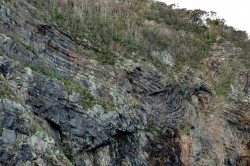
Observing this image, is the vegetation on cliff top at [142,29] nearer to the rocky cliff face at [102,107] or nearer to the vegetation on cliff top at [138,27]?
the vegetation on cliff top at [138,27]

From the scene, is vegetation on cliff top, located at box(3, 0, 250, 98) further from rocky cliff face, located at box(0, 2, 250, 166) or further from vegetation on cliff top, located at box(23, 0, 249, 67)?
rocky cliff face, located at box(0, 2, 250, 166)

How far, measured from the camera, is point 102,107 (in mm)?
15273

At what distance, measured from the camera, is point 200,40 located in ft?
80.3

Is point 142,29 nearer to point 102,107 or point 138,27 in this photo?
point 138,27

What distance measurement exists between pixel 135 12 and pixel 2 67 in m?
14.7

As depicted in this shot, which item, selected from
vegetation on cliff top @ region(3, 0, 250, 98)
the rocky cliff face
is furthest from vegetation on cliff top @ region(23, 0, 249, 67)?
the rocky cliff face

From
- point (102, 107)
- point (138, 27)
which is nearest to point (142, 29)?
point (138, 27)

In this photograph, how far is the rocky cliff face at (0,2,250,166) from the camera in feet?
36.8

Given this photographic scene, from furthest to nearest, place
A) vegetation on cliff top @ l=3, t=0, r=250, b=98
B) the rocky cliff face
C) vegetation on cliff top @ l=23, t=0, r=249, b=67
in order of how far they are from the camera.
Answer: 1. vegetation on cliff top @ l=23, t=0, r=249, b=67
2. vegetation on cliff top @ l=3, t=0, r=250, b=98
3. the rocky cliff face

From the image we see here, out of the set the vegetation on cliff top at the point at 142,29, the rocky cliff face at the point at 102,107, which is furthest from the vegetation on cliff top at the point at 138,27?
the rocky cliff face at the point at 102,107

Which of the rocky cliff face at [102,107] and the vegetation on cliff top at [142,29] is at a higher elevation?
the vegetation on cliff top at [142,29]

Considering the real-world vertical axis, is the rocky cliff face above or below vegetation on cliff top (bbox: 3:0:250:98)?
below

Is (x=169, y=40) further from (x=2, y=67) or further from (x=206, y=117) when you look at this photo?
(x=2, y=67)

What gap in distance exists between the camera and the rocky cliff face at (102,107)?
1121cm
